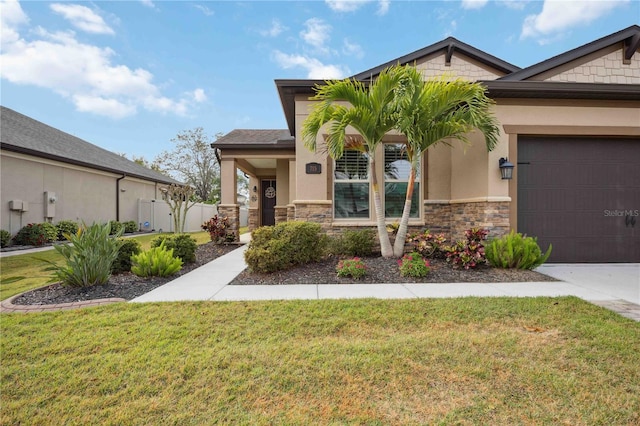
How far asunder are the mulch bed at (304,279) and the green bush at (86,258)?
16cm

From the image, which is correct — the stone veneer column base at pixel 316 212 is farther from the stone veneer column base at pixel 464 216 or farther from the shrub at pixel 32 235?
the shrub at pixel 32 235

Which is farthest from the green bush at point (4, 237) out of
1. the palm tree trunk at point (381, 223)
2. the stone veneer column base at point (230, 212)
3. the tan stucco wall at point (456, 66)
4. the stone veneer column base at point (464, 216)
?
the tan stucco wall at point (456, 66)

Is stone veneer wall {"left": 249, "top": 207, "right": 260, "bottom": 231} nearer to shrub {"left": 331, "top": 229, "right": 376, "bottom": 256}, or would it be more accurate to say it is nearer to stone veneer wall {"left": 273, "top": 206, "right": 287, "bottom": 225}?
stone veneer wall {"left": 273, "top": 206, "right": 287, "bottom": 225}

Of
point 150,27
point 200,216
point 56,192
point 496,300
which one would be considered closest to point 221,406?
point 496,300

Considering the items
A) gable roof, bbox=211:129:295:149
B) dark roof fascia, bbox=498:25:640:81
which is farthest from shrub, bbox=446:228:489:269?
gable roof, bbox=211:129:295:149

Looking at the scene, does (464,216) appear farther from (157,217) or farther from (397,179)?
(157,217)

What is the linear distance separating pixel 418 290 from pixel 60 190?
14.5 meters

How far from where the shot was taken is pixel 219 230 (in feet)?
30.5

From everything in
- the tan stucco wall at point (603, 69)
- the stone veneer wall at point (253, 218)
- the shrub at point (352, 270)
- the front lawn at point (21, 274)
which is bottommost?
the front lawn at point (21, 274)

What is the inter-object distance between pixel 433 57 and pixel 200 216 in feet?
50.0

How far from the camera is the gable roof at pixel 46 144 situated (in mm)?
9930

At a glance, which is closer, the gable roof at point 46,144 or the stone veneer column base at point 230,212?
the stone veneer column base at point 230,212

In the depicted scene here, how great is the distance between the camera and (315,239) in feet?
18.6

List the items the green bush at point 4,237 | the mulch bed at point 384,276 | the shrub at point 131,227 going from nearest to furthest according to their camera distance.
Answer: the mulch bed at point 384,276 → the green bush at point 4,237 → the shrub at point 131,227
